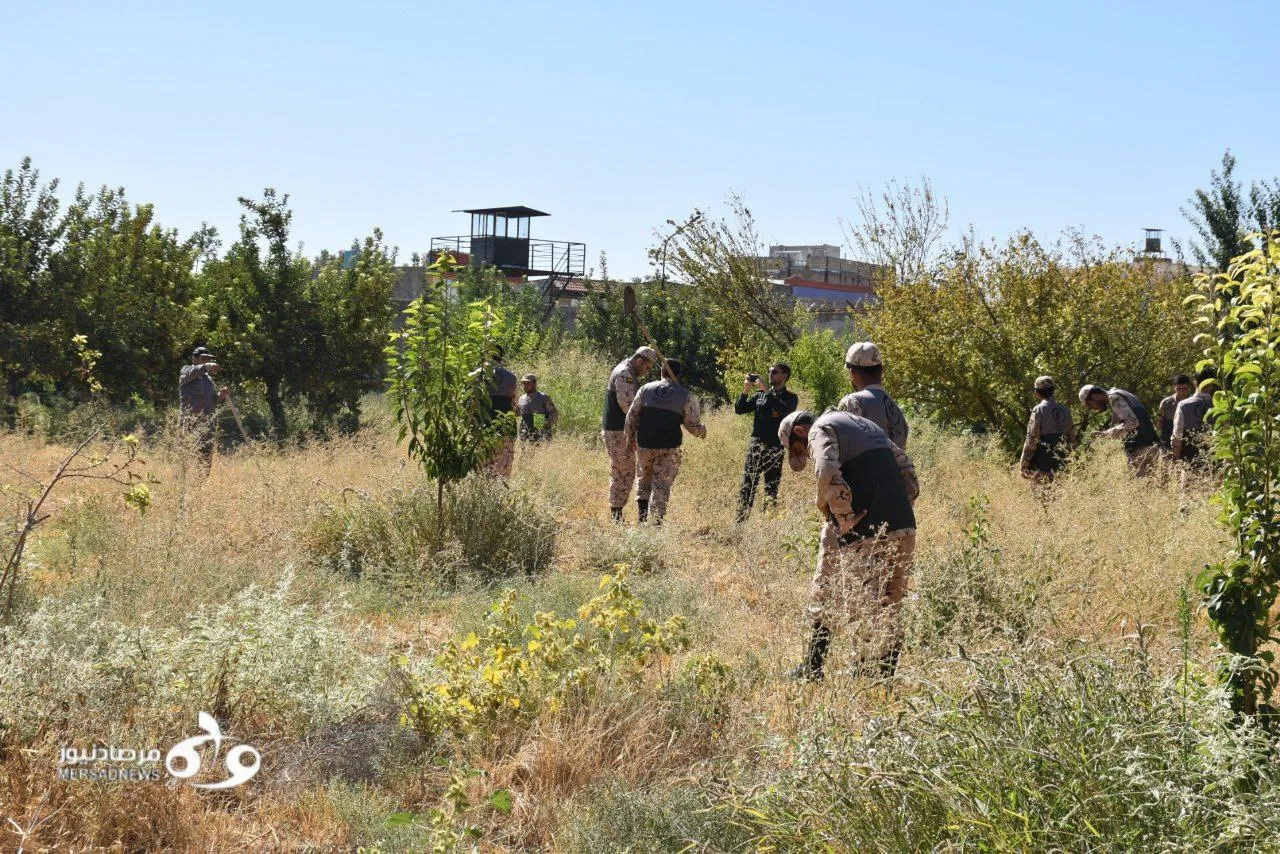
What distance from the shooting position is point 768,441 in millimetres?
10531

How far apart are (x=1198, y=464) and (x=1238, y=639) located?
702 centimetres

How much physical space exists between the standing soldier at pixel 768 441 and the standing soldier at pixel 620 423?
3.60 ft

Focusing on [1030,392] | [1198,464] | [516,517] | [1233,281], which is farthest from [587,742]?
[1030,392]

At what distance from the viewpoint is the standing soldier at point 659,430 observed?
→ 9.92 m

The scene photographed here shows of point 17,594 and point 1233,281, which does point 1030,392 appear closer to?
point 1233,281

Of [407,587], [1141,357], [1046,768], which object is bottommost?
[407,587]

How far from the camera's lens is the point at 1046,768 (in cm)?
303

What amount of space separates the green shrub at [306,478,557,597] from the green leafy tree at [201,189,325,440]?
1087cm

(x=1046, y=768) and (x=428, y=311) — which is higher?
(x=428, y=311)

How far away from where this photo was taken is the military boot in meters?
4.70

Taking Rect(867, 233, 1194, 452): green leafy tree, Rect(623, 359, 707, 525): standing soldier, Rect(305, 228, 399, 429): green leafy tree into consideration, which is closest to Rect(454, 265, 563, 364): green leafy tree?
Rect(305, 228, 399, 429): green leafy tree

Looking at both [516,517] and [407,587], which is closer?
[407,587]

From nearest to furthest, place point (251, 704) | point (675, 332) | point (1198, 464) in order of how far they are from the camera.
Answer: point (251, 704)
point (1198, 464)
point (675, 332)

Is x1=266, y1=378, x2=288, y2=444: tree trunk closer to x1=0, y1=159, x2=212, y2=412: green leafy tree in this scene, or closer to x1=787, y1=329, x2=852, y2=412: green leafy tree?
x1=0, y1=159, x2=212, y2=412: green leafy tree
